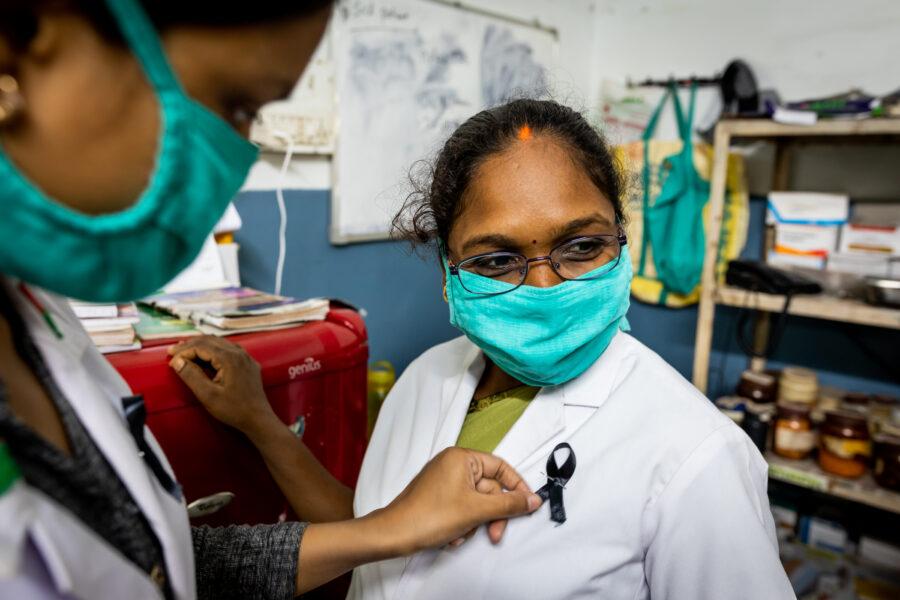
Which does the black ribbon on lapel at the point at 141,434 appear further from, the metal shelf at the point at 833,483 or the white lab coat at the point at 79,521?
the metal shelf at the point at 833,483

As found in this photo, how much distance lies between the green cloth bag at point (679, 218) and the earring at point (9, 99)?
2.90m

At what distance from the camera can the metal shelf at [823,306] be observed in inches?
77.9

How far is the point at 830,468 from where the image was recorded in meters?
2.10

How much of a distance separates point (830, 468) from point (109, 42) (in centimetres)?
245

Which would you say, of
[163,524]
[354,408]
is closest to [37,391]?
[163,524]

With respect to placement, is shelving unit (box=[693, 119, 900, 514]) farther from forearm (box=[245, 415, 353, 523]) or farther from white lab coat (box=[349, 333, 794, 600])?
forearm (box=[245, 415, 353, 523])

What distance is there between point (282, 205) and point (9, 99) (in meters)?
1.79

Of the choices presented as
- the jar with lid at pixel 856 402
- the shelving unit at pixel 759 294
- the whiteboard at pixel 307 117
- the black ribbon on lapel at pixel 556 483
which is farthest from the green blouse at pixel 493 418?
the jar with lid at pixel 856 402

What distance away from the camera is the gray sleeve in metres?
0.83

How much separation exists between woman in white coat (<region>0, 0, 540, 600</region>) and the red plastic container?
45cm

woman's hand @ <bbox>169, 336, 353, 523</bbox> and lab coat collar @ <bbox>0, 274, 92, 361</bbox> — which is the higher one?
lab coat collar @ <bbox>0, 274, 92, 361</bbox>

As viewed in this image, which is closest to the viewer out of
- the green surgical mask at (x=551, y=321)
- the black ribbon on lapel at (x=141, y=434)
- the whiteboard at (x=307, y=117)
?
the black ribbon on lapel at (x=141, y=434)

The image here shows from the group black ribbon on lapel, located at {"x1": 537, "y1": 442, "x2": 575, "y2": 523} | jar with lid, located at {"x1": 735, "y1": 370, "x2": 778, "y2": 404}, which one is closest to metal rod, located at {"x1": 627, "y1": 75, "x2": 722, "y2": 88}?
jar with lid, located at {"x1": 735, "y1": 370, "x2": 778, "y2": 404}

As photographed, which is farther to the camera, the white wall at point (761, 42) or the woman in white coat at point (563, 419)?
the white wall at point (761, 42)
